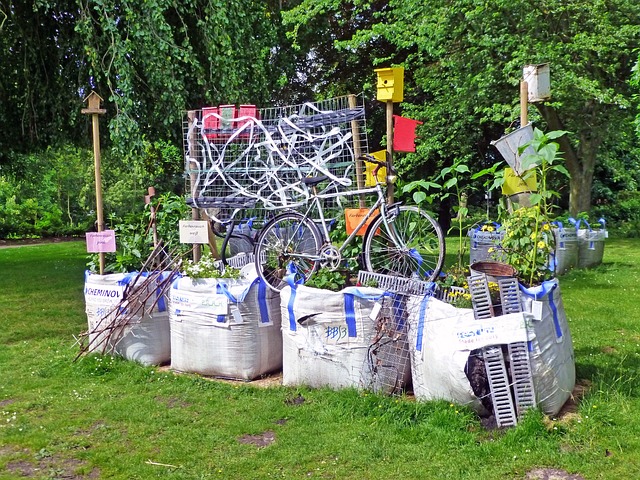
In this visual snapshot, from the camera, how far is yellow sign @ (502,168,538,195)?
396 centimetres

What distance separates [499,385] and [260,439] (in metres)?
1.35

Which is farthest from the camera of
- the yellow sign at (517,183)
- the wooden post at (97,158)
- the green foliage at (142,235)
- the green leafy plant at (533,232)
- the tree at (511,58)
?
the tree at (511,58)

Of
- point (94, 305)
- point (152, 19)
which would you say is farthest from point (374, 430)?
point (152, 19)

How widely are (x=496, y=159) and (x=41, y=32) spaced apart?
11753 millimetres

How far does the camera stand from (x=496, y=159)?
16.3 m

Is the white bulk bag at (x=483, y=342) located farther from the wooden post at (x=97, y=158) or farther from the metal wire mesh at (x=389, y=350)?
the wooden post at (x=97, y=158)

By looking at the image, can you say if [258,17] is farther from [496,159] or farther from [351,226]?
[496,159]

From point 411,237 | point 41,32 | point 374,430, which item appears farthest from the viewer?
point 41,32

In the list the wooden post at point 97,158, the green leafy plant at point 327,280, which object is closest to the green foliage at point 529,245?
the green leafy plant at point 327,280

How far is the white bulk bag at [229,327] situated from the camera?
432cm

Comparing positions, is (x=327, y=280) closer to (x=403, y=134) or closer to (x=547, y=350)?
(x=403, y=134)

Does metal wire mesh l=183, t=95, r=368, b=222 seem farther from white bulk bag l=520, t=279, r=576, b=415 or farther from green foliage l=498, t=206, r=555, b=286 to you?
white bulk bag l=520, t=279, r=576, b=415

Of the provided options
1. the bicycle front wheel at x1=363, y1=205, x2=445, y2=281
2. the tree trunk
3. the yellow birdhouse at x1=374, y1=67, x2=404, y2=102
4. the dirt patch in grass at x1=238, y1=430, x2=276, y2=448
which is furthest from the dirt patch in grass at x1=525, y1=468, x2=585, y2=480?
the tree trunk

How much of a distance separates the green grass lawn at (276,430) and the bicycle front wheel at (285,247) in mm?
949
